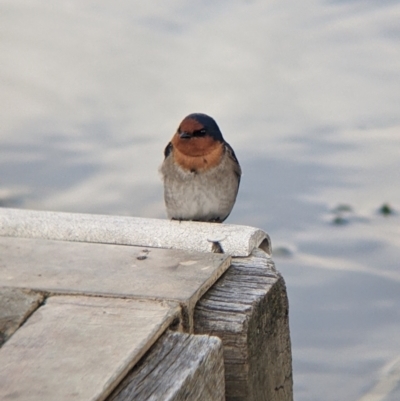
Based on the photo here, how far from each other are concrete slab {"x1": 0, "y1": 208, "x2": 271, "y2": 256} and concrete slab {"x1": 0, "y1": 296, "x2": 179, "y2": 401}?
597 mm

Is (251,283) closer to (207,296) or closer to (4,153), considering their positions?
(207,296)

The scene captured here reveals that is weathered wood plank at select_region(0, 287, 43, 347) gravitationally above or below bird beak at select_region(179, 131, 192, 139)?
above

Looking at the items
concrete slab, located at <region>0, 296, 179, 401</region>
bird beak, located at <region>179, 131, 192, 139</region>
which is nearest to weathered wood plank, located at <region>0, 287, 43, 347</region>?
concrete slab, located at <region>0, 296, 179, 401</region>

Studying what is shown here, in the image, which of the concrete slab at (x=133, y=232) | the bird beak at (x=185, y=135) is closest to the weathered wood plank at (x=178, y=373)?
the concrete slab at (x=133, y=232)

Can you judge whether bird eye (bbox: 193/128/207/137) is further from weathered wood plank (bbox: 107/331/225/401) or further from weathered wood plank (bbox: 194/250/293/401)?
weathered wood plank (bbox: 107/331/225/401)

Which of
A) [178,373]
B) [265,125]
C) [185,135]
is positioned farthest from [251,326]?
[265,125]

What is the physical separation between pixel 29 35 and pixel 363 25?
9.04ft

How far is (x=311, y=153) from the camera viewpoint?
23.5 feet

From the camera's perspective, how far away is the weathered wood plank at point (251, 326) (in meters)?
2.66

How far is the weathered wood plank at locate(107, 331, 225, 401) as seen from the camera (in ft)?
7.21

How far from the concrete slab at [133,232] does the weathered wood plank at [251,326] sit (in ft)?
0.34

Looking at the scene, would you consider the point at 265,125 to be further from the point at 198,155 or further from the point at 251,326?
the point at 251,326

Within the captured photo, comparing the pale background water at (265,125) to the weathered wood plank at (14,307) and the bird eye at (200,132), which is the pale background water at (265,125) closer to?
the bird eye at (200,132)

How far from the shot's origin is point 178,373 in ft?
7.47
